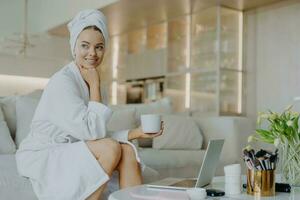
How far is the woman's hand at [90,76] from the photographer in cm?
169

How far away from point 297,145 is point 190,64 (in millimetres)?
3759

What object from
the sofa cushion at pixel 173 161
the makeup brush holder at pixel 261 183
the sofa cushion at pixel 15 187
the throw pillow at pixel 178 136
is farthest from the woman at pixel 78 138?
the throw pillow at pixel 178 136

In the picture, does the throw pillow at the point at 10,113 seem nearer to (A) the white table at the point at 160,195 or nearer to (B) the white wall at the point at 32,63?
(A) the white table at the point at 160,195

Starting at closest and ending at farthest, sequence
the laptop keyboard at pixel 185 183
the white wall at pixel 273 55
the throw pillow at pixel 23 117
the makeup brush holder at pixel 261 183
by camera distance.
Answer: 1. the makeup brush holder at pixel 261 183
2. the laptop keyboard at pixel 185 183
3. the throw pillow at pixel 23 117
4. the white wall at pixel 273 55

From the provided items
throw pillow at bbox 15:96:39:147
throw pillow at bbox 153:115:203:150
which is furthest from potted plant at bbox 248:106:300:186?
throw pillow at bbox 153:115:203:150

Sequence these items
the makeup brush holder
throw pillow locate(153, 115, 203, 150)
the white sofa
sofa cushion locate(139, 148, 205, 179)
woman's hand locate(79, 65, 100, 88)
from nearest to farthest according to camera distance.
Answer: the makeup brush holder < woman's hand locate(79, 65, 100, 88) < the white sofa < sofa cushion locate(139, 148, 205, 179) < throw pillow locate(153, 115, 203, 150)

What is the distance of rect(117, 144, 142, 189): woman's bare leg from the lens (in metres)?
1.54

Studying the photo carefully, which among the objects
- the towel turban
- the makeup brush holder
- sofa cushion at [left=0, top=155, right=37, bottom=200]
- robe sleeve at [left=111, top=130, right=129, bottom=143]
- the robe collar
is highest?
the towel turban

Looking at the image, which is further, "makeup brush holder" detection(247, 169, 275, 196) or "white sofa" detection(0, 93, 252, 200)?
"white sofa" detection(0, 93, 252, 200)

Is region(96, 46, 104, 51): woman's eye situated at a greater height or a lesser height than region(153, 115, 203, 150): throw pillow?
greater

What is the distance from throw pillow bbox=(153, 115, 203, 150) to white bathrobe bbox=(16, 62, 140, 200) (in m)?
1.43

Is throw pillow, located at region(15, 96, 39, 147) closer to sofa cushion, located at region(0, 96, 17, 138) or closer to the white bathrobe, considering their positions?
sofa cushion, located at region(0, 96, 17, 138)

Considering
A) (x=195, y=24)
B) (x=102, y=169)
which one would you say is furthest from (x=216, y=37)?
(x=102, y=169)

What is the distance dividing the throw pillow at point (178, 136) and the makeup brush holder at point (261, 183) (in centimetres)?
182
